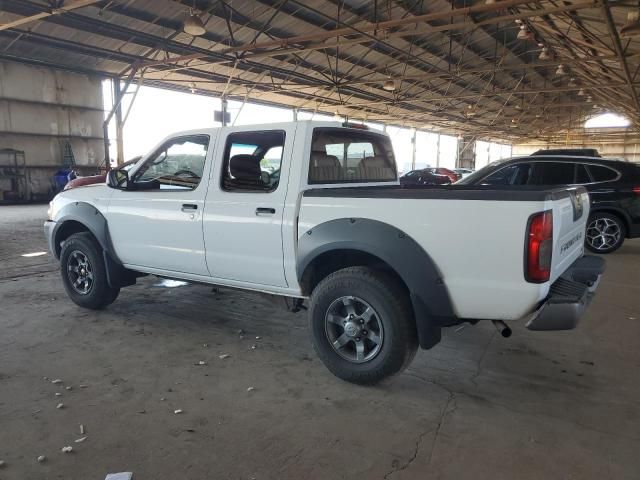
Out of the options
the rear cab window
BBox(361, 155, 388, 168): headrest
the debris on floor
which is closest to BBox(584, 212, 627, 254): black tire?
the rear cab window

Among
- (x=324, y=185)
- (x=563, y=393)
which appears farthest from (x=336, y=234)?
(x=563, y=393)

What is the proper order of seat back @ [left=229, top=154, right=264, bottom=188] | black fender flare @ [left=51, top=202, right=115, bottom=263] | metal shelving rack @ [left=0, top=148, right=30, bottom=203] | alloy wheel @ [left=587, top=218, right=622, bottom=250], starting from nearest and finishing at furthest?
seat back @ [left=229, top=154, right=264, bottom=188], black fender flare @ [left=51, top=202, right=115, bottom=263], alloy wheel @ [left=587, top=218, right=622, bottom=250], metal shelving rack @ [left=0, top=148, right=30, bottom=203]

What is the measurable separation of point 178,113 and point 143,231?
18.4 m

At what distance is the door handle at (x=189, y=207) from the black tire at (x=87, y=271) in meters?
Answer: 1.34

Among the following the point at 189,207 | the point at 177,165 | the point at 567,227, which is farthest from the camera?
the point at 177,165

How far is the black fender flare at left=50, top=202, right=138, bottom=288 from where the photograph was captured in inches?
183

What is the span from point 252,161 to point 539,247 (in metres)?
2.31

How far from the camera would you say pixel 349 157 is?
4039 millimetres

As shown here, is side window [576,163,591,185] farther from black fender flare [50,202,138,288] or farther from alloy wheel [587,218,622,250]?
black fender flare [50,202,138,288]

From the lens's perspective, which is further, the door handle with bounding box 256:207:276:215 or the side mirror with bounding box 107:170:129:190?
the side mirror with bounding box 107:170:129:190

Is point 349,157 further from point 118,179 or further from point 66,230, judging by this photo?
point 66,230

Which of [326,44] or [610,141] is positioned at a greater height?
[326,44]

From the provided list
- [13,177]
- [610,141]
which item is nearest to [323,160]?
[13,177]

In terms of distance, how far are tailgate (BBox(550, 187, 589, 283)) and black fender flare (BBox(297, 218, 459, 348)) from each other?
2.25 ft
